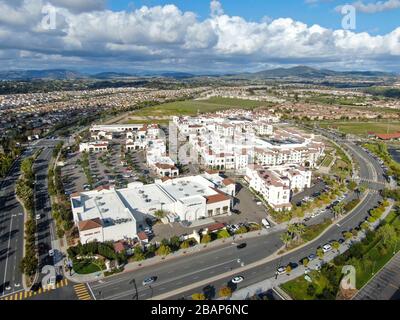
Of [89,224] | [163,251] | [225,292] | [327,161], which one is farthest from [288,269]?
[327,161]

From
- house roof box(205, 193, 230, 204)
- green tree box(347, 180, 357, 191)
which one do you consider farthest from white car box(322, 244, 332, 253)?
green tree box(347, 180, 357, 191)

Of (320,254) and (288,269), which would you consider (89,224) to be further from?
(320,254)

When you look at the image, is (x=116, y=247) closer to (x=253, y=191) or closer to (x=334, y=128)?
(x=253, y=191)

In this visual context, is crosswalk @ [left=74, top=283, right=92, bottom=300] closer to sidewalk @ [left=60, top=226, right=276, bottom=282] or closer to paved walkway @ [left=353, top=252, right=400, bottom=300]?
sidewalk @ [left=60, top=226, right=276, bottom=282]
